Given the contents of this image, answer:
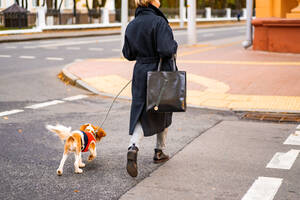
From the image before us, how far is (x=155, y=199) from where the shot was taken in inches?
178

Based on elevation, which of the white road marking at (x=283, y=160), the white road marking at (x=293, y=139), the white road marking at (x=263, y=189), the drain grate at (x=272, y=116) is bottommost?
the white road marking at (x=263, y=189)

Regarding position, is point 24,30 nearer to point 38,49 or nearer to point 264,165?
point 38,49

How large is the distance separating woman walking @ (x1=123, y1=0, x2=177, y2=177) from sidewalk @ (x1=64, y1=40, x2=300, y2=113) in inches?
149

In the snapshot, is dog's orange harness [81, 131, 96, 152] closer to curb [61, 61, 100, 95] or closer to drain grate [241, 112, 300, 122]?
drain grate [241, 112, 300, 122]

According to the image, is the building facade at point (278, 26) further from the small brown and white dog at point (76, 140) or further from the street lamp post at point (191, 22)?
the small brown and white dog at point (76, 140)

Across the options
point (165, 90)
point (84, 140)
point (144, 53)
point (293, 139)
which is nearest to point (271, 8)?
point (293, 139)

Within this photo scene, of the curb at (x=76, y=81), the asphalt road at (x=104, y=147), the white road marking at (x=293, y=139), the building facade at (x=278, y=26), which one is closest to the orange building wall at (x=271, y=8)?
the building facade at (x=278, y=26)

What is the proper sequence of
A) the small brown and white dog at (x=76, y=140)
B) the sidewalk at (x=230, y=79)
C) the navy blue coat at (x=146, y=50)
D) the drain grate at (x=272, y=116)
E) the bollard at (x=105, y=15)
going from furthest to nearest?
the bollard at (x=105, y=15), the sidewalk at (x=230, y=79), the drain grate at (x=272, y=116), the small brown and white dog at (x=76, y=140), the navy blue coat at (x=146, y=50)

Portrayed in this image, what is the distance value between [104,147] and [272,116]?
10.2 feet

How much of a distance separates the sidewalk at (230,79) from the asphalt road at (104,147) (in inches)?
24.4

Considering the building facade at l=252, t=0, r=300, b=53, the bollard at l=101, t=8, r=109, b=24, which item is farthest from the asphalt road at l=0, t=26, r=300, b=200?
the bollard at l=101, t=8, r=109, b=24

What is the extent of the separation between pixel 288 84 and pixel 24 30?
26.0m

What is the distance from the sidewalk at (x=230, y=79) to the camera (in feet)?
30.0

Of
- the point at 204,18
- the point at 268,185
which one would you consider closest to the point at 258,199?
the point at 268,185
